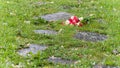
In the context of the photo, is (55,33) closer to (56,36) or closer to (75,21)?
(56,36)

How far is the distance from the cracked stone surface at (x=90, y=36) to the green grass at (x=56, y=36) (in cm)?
25

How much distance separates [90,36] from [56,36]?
1.23m

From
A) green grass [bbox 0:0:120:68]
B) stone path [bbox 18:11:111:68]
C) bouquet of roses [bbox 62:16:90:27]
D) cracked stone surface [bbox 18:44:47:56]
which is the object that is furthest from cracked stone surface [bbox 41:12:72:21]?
cracked stone surface [bbox 18:44:47:56]

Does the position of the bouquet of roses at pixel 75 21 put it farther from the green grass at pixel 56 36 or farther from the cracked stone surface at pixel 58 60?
the cracked stone surface at pixel 58 60

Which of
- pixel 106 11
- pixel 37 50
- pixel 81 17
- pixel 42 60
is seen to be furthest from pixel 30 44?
pixel 106 11

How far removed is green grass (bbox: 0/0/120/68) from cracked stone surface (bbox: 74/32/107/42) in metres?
0.25

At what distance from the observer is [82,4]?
66.8 feet

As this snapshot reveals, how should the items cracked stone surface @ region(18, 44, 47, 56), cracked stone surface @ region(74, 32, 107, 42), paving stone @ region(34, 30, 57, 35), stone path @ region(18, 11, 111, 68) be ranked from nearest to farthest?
stone path @ region(18, 11, 111, 68)
cracked stone surface @ region(18, 44, 47, 56)
cracked stone surface @ region(74, 32, 107, 42)
paving stone @ region(34, 30, 57, 35)

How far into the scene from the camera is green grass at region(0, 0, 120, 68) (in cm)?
1172

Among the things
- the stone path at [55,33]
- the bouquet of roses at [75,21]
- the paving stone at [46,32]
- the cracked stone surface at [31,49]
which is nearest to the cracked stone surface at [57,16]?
the stone path at [55,33]

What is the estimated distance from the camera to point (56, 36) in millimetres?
14344

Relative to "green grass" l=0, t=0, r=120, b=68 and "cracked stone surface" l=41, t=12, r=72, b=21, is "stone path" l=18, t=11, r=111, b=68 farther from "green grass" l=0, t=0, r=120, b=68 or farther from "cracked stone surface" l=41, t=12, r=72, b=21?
"green grass" l=0, t=0, r=120, b=68

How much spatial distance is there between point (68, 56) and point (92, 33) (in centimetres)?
301

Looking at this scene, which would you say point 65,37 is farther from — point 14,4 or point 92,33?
point 14,4
